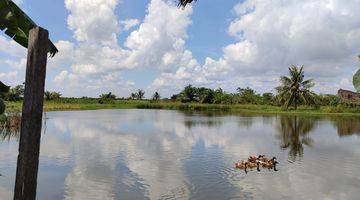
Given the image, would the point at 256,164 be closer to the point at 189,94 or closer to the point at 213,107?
the point at 213,107

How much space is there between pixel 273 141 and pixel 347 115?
38.0 meters

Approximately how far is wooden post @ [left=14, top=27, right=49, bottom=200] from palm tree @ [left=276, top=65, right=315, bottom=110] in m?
66.1

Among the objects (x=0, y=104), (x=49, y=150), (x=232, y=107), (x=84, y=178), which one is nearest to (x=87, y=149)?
(x=49, y=150)

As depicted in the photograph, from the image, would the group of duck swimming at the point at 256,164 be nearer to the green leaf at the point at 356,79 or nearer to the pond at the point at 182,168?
the pond at the point at 182,168

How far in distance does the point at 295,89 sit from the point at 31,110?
66151 mm

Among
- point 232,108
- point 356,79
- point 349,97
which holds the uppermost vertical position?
point 349,97

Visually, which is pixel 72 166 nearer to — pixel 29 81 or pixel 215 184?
pixel 215 184

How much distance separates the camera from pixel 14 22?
538 cm

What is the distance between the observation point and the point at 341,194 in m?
14.6

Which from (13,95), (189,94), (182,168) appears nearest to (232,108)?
(189,94)

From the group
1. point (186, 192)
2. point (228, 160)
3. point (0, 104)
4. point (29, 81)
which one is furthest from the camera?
point (228, 160)

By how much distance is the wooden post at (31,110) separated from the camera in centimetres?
381

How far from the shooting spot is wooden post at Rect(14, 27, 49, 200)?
3.81 meters

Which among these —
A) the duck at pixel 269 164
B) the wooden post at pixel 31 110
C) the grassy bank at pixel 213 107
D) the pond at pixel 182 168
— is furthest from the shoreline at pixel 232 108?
the wooden post at pixel 31 110
